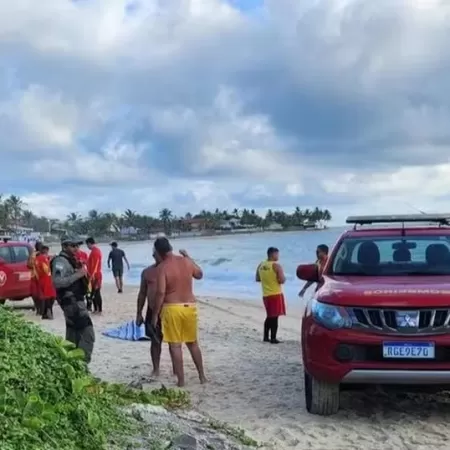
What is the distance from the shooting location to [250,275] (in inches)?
1741

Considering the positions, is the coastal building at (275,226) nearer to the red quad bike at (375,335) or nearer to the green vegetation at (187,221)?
the green vegetation at (187,221)

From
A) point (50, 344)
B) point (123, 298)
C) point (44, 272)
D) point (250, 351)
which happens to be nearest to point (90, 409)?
point (50, 344)

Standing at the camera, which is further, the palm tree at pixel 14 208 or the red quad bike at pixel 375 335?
the palm tree at pixel 14 208

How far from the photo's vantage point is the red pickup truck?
1750cm

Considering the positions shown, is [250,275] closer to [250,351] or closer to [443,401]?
[250,351]

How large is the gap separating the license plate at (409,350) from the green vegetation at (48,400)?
2288mm

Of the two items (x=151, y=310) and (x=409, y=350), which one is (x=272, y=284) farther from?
(x=409, y=350)

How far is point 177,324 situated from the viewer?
7.98m

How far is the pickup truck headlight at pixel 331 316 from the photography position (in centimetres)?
641

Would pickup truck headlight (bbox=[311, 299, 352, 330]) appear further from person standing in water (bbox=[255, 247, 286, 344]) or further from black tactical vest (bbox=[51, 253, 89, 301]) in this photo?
person standing in water (bbox=[255, 247, 286, 344])

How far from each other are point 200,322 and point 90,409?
11.8 m

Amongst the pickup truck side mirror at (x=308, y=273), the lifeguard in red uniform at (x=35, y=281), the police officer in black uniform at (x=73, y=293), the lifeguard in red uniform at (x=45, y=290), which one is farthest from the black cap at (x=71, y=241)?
the lifeguard in red uniform at (x=35, y=281)

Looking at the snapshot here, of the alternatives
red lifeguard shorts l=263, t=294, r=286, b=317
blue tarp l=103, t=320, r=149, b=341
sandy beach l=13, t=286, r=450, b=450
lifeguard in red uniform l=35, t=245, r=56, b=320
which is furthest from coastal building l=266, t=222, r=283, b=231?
sandy beach l=13, t=286, r=450, b=450

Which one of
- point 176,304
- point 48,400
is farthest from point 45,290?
point 48,400
